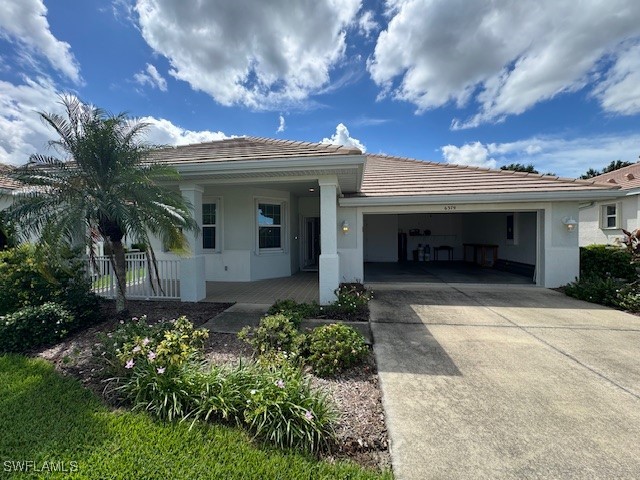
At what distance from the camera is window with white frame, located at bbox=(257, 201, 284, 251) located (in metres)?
10.9

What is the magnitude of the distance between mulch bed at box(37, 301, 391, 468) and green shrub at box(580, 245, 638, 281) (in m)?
9.25

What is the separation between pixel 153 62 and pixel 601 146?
25.4 m

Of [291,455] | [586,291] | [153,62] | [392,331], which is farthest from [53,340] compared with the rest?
[586,291]

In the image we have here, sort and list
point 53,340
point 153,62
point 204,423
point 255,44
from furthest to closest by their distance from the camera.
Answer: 1. point 153,62
2. point 255,44
3. point 53,340
4. point 204,423

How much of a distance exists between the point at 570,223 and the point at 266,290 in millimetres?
9971

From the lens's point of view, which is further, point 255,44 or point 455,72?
point 455,72

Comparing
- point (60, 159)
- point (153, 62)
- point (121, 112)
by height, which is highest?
point (153, 62)

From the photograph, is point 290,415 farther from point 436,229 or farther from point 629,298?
point 436,229

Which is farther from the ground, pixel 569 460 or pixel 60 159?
pixel 60 159

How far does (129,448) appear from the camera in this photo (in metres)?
2.44

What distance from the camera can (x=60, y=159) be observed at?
5.60m

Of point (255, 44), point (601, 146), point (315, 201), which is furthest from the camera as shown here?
point (601, 146)

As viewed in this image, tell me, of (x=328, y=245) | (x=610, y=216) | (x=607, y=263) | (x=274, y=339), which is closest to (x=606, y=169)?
(x=610, y=216)

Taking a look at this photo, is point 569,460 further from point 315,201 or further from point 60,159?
point 315,201
